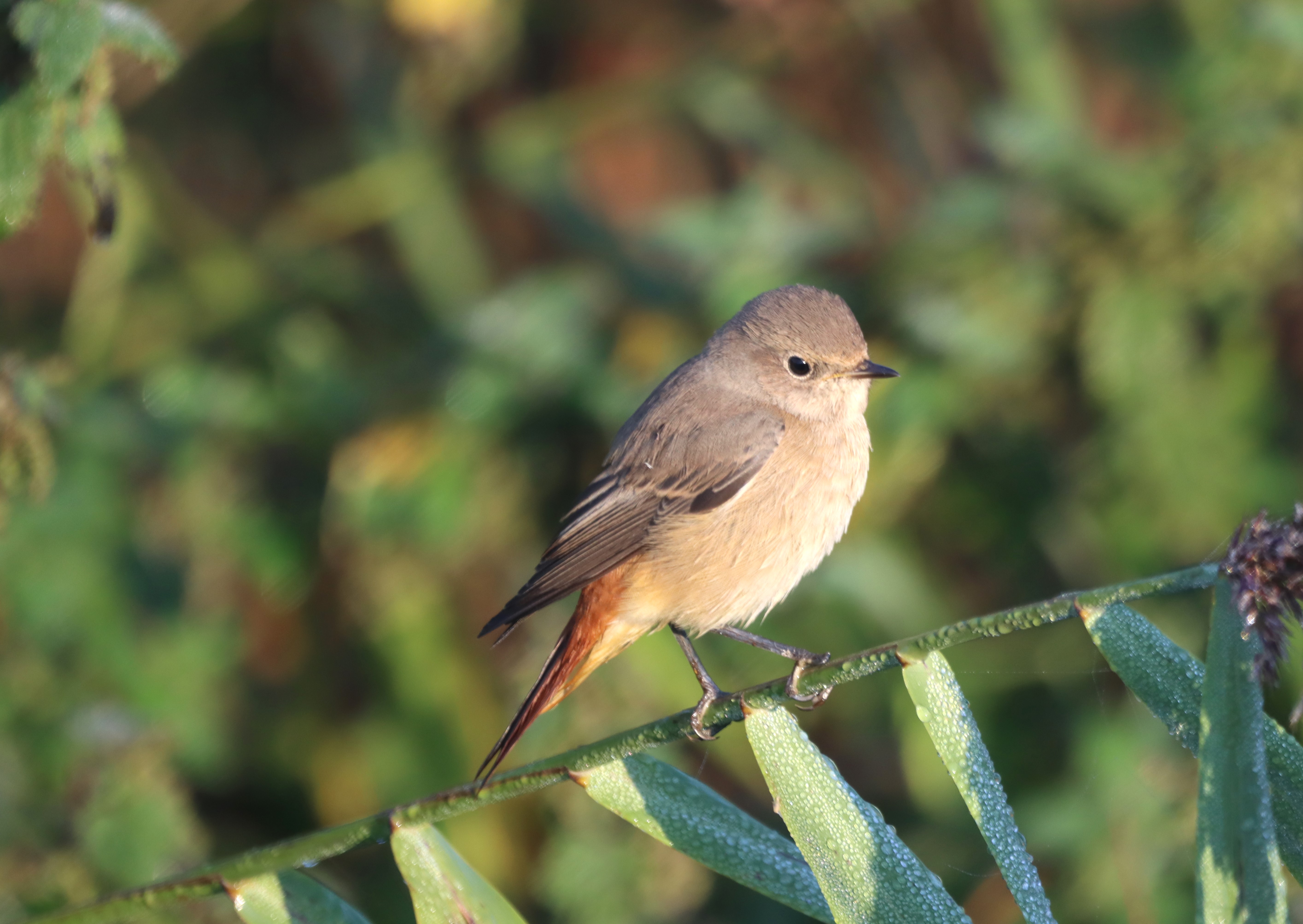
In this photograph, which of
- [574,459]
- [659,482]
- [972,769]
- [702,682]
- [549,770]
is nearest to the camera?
[972,769]

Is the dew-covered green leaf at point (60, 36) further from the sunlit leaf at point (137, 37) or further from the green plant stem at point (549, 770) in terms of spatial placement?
the green plant stem at point (549, 770)

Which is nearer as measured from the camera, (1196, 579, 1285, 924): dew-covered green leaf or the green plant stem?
(1196, 579, 1285, 924): dew-covered green leaf

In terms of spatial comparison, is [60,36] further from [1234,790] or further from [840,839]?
[1234,790]

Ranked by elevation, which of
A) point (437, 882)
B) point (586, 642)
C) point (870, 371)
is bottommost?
point (437, 882)

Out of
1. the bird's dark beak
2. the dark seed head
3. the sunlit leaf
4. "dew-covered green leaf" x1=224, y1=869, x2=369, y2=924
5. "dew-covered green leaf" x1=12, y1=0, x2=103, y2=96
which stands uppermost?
the bird's dark beak

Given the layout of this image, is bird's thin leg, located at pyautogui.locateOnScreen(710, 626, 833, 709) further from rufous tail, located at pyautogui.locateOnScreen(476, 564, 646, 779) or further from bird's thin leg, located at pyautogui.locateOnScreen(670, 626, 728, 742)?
rufous tail, located at pyautogui.locateOnScreen(476, 564, 646, 779)

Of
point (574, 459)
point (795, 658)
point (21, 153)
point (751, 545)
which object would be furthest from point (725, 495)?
point (21, 153)

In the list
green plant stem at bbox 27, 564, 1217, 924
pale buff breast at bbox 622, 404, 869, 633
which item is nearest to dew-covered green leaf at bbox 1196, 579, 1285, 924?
green plant stem at bbox 27, 564, 1217, 924
